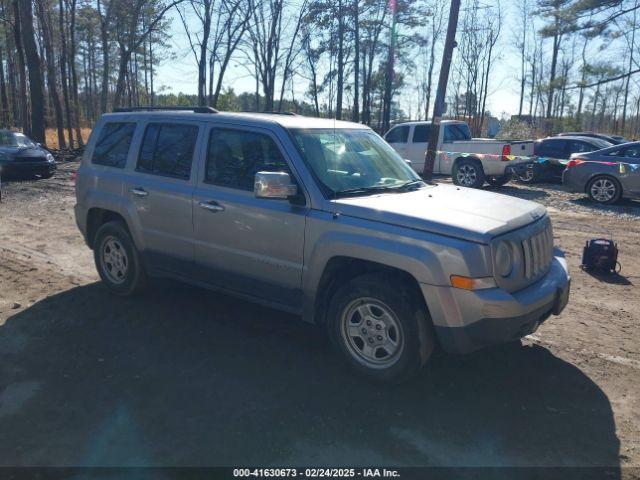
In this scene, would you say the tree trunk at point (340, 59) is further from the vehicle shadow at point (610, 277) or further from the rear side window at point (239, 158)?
the rear side window at point (239, 158)

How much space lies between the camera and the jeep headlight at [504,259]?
3.68m

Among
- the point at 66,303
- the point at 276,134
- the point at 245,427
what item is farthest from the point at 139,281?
the point at 245,427

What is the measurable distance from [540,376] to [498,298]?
1.08 meters

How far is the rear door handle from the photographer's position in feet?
17.7

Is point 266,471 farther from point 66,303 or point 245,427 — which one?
point 66,303

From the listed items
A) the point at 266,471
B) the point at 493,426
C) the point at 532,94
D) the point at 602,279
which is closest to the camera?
the point at 266,471

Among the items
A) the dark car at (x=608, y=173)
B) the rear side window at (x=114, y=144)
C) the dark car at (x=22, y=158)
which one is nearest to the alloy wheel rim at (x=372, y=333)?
the rear side window at (x=114, y=144)

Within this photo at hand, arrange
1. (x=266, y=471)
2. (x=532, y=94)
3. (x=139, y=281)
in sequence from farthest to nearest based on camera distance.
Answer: (x=532, y=94), (x=139, y=281), (x=266, y=471)

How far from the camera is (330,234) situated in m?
4.09

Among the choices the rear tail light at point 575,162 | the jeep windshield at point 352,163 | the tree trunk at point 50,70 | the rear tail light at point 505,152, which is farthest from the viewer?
the tree trunk at point 50,70

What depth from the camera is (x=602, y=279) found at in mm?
6934

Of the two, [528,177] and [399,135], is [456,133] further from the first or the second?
[528,177]

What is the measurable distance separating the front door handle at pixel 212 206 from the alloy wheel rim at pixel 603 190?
456 inches

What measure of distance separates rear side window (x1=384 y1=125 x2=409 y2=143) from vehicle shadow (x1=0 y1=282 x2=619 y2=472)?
46.2 ft
